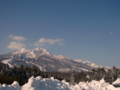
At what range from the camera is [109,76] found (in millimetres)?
94812

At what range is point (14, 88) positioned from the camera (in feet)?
82.1

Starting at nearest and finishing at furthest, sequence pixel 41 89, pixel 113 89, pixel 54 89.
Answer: pixel 41 89, pixel 54 89, pixel 113 89

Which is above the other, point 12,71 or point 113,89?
point 12,71

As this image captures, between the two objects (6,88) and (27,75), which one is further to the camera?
(27,75)

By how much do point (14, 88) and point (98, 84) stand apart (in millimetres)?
28940

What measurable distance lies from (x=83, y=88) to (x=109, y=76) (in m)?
59.5

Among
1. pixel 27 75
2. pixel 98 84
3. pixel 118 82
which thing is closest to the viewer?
pixel 98 84

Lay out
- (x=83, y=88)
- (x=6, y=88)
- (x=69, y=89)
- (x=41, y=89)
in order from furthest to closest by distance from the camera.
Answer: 1. (x=83, y=88)
2. (x=69, y=89)
3. (x=41, y=89)
4. (x=6, y=88)

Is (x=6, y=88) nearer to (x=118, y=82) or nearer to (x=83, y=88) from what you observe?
(x=83, y=88)

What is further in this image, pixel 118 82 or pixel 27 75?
pixel 27 75

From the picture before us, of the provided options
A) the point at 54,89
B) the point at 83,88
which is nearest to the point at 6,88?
the point at 54,89

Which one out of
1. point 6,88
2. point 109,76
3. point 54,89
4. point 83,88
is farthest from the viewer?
point 109,76

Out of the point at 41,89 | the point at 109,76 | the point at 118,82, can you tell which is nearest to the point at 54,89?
the point at 41,89

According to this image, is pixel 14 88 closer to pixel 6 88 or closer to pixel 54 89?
pixel 6 88
